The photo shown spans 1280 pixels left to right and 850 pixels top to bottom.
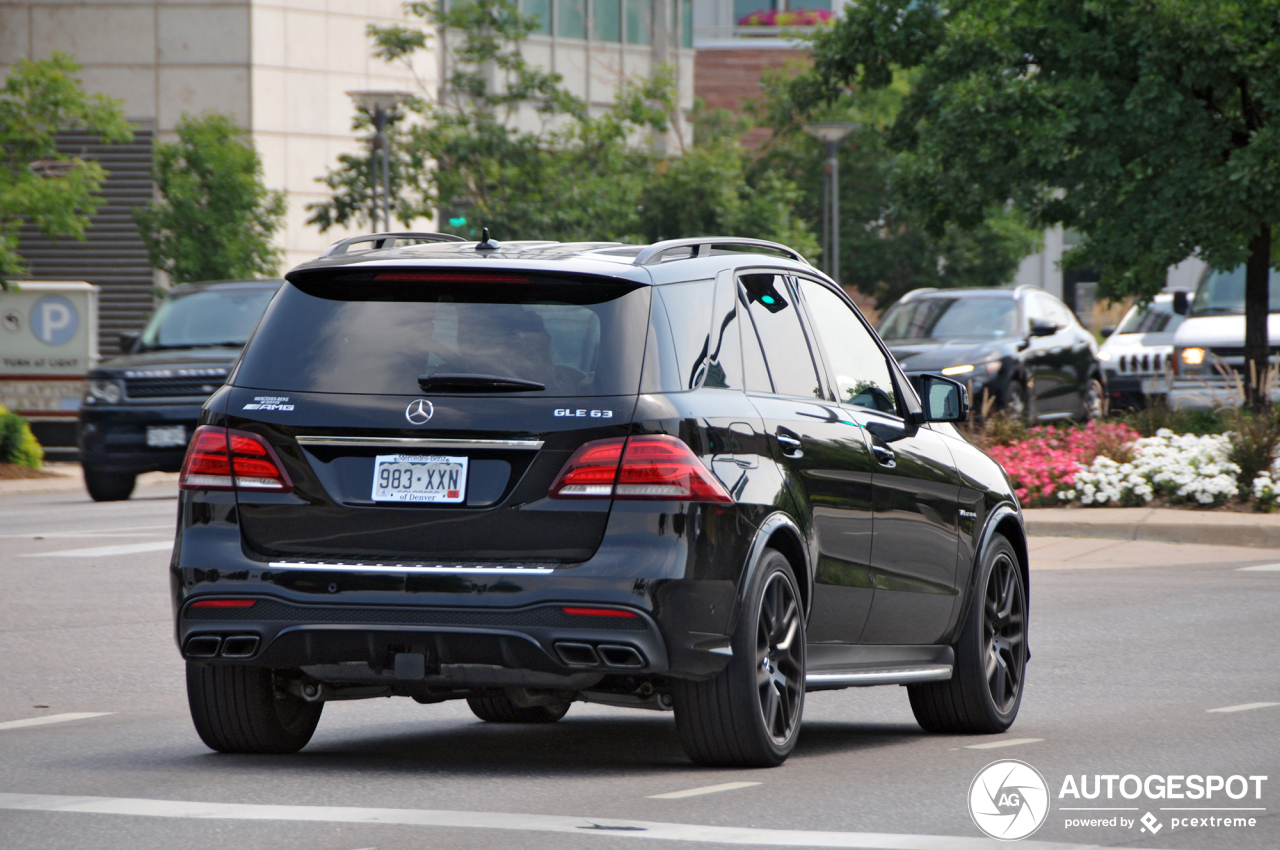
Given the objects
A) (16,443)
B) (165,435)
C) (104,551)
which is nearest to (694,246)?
(104,551)

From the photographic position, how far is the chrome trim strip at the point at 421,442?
6.29 meters

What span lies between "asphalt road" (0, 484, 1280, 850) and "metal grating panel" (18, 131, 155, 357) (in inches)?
1071

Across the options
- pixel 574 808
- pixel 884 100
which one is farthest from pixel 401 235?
pixel 884 100

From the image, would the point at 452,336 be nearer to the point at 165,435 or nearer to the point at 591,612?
the point at 591,612

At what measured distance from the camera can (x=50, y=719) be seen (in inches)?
322

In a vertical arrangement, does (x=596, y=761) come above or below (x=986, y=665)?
below

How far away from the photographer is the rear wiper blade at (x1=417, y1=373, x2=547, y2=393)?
251 inches

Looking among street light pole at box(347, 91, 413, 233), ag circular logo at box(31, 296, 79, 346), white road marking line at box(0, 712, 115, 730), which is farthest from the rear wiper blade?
street light pole at box(347, 91, 413, 233)

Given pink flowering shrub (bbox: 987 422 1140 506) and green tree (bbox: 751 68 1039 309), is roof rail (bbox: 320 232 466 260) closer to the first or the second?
pink flowering shrub (bbox: 987 422 1140 506)

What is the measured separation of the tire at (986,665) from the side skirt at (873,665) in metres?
0.09

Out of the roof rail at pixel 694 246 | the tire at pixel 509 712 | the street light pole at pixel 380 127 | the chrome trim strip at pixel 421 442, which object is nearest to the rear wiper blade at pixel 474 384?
the chrome trim strip at pixel 421 442

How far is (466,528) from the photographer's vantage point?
627 centimetres

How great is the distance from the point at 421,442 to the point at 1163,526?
1104 cm

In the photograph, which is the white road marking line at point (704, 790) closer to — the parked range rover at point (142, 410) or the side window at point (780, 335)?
the side window at point (780, 335)
